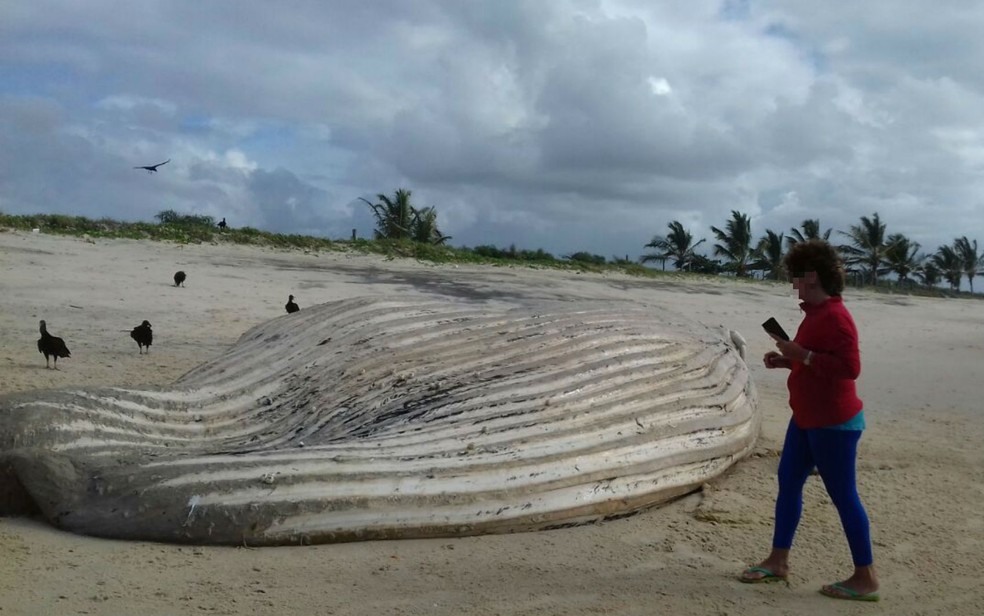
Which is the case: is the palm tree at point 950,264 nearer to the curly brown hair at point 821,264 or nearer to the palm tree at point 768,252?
the palm tree at point 768,252

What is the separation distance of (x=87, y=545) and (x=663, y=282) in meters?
19.4

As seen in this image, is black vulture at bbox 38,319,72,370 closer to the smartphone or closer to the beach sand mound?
the beach sand mound

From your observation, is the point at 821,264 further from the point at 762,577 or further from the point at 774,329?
the point at 762,577

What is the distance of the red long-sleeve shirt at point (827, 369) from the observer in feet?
11.6

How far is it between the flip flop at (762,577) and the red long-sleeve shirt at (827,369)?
2.07ft

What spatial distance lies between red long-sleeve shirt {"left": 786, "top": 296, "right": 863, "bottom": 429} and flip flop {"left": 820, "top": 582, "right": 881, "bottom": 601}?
2.14 feet

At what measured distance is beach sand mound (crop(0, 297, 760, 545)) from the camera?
370cm

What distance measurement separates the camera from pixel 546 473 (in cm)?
410

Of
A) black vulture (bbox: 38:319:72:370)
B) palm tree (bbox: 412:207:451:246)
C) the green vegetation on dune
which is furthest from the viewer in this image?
palm tree (bbox: 412:207:451:246)

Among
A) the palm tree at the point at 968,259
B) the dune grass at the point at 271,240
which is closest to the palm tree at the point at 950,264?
the palm tree at the point at 968,259

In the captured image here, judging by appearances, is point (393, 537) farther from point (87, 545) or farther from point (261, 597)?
point (87, 545)

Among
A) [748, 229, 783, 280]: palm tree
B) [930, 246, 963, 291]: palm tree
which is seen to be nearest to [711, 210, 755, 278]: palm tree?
[748, 229, 783, 280]: palm tree

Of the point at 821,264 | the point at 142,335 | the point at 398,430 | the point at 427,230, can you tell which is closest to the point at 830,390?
the point at 821,264

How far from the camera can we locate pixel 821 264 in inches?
144
